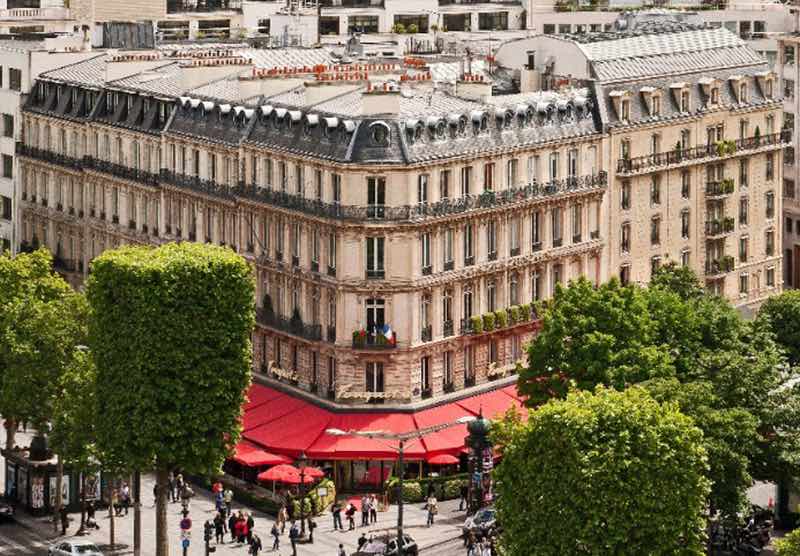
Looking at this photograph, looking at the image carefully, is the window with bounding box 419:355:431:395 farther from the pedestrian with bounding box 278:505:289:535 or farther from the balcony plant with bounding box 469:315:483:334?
the pedestrian with bounding box 278:505:289:535

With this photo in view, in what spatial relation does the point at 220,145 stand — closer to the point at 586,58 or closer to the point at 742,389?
the point at 586,58

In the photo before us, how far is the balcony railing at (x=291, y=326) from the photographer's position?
588 ft

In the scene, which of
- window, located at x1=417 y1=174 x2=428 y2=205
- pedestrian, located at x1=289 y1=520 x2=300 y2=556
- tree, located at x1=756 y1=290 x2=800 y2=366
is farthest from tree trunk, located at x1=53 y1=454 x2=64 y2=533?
tree, located at x1=756 y1=290 x2=800 y2=366

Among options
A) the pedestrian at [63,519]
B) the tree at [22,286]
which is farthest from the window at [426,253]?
the pedestrian at [63,519]

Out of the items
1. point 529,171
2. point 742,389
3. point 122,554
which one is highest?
point 529,171

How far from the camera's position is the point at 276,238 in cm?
18338

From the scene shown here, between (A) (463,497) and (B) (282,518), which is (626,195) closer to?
(A) (463,497)

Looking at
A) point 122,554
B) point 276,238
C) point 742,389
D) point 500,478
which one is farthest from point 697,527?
point 276,238

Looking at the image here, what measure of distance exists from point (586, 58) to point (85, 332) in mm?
46127

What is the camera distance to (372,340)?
580ft

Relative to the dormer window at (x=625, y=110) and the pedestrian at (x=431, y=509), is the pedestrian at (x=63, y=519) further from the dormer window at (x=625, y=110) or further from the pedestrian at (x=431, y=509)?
the dormer window at (x=625, y=110)

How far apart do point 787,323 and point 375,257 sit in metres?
27.0

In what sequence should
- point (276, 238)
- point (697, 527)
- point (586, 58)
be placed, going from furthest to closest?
point (586, 58) < point (276, 238) < point (697, 527)

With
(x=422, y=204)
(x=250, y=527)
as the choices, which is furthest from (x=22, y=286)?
(x=422, y=204)
